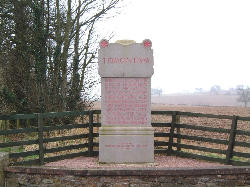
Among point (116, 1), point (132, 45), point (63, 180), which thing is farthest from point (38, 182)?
point (116, 1)

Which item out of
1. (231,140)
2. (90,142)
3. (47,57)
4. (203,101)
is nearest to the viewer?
(231,140)

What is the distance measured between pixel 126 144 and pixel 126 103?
1161 millimetres

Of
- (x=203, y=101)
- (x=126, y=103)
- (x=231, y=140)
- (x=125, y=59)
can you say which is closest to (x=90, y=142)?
(x=126, y=103)

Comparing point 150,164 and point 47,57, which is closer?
point 150,164

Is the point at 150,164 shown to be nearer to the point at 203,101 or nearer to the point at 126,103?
the point at 126,103

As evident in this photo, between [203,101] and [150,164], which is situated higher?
[203,101]

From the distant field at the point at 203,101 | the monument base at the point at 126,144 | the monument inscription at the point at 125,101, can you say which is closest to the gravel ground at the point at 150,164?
the monument base at the point at 126,144

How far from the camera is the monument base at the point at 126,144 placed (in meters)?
9.58

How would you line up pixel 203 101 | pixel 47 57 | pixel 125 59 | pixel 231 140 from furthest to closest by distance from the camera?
pixel 203 101 < pixel 47 57 < pixel 125 59 < pixel 231 140

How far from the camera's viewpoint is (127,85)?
9578 millimetres

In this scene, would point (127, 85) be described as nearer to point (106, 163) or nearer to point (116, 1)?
point (106, 163)

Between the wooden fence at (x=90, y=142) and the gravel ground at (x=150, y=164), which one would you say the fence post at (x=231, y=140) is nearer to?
the wooden fence at (x=90, y=142)

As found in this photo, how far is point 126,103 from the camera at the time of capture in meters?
9.62

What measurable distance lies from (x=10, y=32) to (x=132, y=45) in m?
11.0
